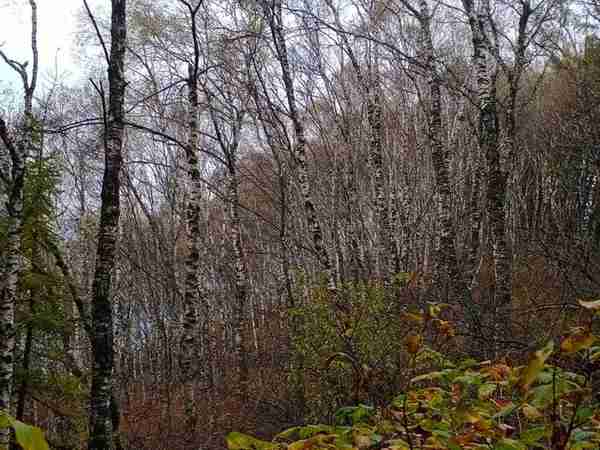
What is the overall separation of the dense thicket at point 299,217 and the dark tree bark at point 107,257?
20 mm

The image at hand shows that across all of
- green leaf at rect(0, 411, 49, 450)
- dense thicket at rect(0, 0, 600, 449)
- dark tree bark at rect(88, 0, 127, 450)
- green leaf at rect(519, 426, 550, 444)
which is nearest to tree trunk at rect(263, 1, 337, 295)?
dense thicket at rect(0, 0, 600, 449)

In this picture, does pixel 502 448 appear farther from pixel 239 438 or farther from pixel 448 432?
pixel 239 438

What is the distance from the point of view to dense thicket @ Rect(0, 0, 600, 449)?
6.63m

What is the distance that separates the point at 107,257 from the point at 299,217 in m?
15.6

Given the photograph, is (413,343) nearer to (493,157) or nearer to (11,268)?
(493,157)

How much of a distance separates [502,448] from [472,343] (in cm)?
625

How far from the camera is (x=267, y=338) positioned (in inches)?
839

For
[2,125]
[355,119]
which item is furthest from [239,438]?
[355,119]

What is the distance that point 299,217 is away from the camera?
69.2 feet

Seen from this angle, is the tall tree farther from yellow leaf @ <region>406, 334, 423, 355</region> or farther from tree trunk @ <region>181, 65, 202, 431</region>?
yellow leaf @ <region>406, 334, 423, 355</region>

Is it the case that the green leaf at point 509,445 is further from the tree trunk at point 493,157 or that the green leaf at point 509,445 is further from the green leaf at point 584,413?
the tree trunk at point 493,157

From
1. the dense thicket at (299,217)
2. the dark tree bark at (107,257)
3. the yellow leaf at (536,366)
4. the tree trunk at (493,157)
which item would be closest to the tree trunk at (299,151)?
the dense thicket at (299,217)

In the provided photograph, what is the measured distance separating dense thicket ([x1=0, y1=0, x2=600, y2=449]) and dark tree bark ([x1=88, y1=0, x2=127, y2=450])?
2 cm

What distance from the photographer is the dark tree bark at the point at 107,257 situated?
5.46 m
